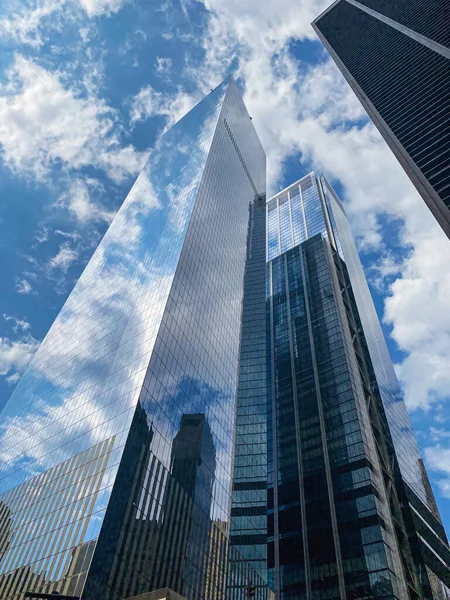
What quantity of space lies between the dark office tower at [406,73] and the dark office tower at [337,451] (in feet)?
188

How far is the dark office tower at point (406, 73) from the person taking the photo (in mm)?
66125

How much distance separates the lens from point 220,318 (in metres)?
86.2

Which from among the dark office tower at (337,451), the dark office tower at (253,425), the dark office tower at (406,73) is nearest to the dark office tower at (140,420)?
the dark office tower at (253,425)

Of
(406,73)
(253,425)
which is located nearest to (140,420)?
(253,425)

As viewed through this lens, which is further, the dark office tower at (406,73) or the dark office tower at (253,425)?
the dark office tower at (253,425)

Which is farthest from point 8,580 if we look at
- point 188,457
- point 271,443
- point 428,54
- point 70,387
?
point 428,54

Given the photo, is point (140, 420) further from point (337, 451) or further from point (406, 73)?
point (406, 73)

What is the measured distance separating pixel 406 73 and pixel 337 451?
81942 millimetres

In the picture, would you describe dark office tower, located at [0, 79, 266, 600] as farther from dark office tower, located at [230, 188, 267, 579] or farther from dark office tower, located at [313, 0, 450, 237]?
dark office tower, located at [313, 0, 450, 237]

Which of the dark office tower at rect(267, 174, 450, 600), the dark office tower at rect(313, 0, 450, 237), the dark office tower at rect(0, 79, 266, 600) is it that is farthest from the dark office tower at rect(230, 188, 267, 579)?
the dark office tower at rect(313, 0, 450, 237)

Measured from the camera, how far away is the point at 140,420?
52812mm

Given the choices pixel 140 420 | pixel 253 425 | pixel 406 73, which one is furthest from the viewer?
pixel 253 425

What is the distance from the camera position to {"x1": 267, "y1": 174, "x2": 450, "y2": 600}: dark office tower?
283 ft

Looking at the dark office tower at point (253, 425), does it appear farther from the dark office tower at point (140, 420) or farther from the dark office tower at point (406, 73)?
the dark office tower at point (406, 73)
